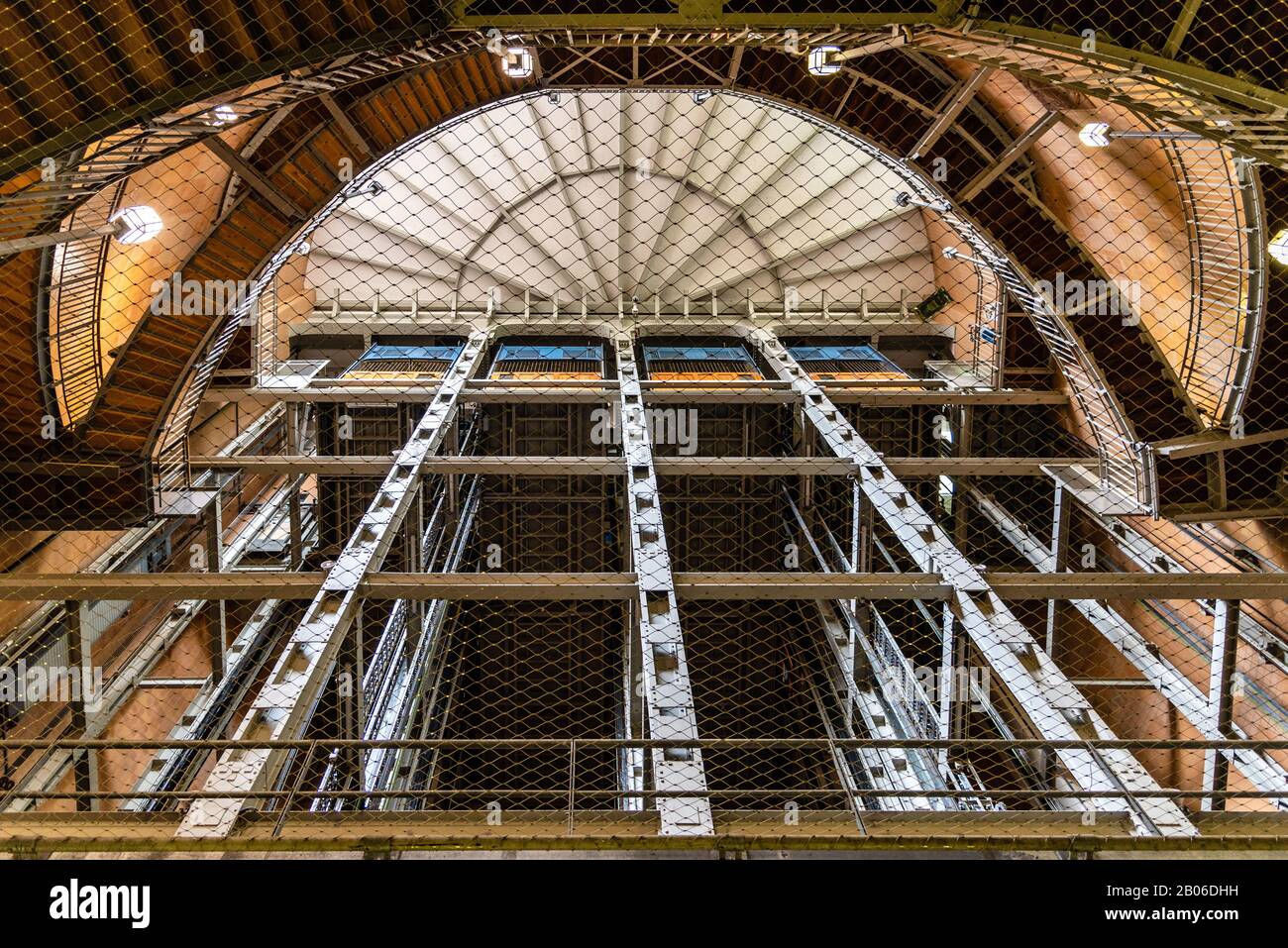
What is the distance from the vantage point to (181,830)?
258cm

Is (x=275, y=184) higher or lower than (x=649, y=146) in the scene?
lower

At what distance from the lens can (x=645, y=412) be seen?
705cm

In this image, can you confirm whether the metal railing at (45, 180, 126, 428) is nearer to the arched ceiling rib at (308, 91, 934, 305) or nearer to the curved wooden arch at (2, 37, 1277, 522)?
the curved wooden arch at (2, 37, 1277, 522)

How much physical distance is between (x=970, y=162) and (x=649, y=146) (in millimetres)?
3755

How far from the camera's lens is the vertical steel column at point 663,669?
2.75 m

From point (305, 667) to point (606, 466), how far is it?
2.62 m

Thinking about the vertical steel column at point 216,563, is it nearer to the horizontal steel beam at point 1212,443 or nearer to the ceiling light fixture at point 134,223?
the ceiling light fixture at point 134,223

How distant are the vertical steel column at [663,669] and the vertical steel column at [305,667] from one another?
1.34 meters

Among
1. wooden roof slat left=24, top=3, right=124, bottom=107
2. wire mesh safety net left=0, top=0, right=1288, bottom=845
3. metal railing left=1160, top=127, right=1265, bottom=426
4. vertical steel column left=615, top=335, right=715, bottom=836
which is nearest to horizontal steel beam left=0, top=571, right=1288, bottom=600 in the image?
Result: wire mesh safety net left=0, top=0, right=1288, bottom=845

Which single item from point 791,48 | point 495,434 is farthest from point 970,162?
point 495,434

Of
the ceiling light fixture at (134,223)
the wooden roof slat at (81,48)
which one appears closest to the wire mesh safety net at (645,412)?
the wooden roof slat at (81,48)
